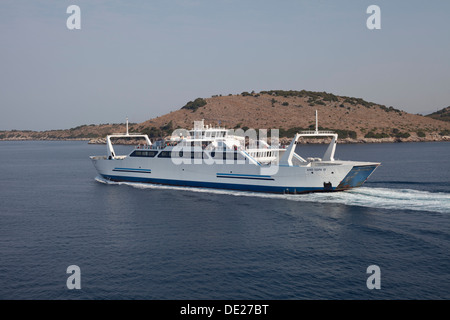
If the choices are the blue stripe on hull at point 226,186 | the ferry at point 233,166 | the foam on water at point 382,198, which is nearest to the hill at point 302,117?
the ferry at point 233,166

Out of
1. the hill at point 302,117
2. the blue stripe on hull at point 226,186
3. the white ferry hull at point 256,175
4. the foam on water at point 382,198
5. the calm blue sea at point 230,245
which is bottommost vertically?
the calm blue sea at point 230,245

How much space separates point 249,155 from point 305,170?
5.94 meters

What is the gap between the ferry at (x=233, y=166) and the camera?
3622 cm

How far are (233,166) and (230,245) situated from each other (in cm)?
1717

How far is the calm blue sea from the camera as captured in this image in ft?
56.6

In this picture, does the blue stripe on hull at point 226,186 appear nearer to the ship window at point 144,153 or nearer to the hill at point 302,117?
the ship window at point 144,153

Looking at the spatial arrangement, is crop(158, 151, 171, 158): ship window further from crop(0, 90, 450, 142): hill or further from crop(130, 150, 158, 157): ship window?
crop(0, 90, 450, 142): hill

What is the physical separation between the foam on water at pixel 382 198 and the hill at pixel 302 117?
105m

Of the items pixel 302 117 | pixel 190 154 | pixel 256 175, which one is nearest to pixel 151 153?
pixel 190 154

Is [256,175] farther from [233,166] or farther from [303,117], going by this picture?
[303,117]

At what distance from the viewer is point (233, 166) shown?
3953 cm

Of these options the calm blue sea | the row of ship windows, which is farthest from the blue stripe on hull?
the row of ship windows

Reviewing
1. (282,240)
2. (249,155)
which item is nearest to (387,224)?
(282,240)

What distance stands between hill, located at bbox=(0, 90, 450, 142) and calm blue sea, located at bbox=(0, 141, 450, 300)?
11060cm
